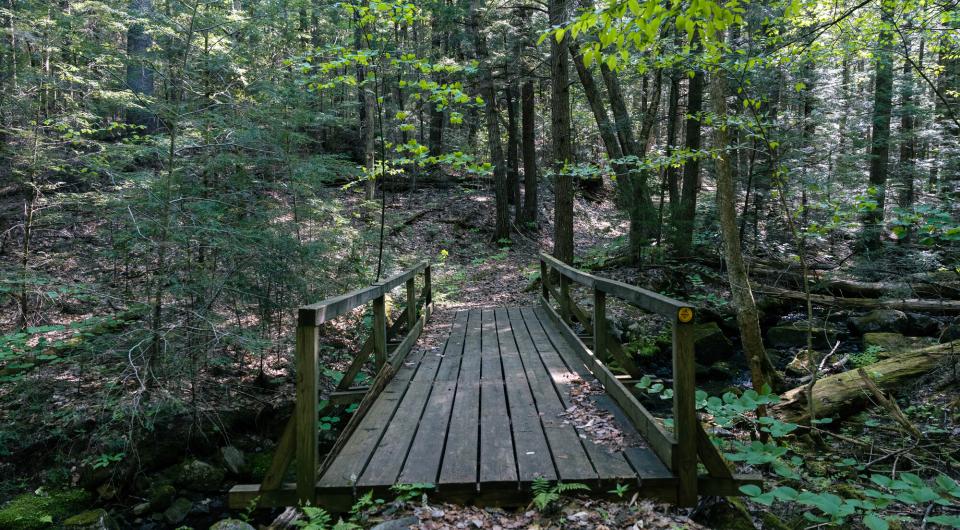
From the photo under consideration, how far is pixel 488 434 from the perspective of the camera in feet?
13.5

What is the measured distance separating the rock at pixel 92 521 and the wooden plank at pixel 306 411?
14.0 feet

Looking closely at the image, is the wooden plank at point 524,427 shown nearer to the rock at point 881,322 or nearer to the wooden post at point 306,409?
the wooden post at point 306,409

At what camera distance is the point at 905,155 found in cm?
1900

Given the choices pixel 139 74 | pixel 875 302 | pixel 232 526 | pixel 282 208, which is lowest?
pixel 232 526

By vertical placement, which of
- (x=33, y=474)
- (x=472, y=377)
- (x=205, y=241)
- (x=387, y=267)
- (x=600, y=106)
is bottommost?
(x=33, y=474)

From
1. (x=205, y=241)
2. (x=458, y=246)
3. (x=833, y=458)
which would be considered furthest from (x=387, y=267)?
(x=833, y=458)

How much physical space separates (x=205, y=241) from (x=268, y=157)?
212 cm

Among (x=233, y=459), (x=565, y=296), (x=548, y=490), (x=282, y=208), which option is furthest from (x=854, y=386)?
(x=282, y=208)

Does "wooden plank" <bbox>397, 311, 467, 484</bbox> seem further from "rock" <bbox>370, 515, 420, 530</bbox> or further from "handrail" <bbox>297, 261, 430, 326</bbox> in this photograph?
"handrail" <bbox>297, 261, 430, 326</bbox>

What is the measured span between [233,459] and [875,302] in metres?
12.8

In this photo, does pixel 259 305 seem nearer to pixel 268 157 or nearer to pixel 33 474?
pixel 268 157

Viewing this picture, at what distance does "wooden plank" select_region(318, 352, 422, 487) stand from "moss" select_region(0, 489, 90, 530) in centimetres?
425

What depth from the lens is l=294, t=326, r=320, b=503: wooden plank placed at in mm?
3248

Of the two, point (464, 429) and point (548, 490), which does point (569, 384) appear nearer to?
point (464, 429)
